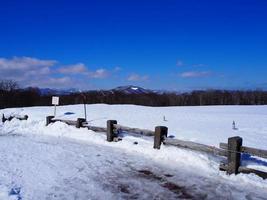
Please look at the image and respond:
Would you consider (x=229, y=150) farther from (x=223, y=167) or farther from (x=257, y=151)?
(x=257, y=151)

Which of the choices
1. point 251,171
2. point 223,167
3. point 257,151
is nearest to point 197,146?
point 223,167

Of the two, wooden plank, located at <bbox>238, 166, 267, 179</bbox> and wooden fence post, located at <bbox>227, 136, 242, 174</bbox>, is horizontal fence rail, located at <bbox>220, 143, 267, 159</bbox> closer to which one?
wooden fence post, located at <bbox>227, 136, 242, 174</bbox>

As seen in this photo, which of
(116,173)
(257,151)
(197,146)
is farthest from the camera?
(197,146)

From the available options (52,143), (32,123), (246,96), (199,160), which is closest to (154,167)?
(199,160)

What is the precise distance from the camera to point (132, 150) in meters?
12.9

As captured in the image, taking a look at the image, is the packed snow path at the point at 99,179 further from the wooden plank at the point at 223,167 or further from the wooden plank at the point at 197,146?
the wooden plank at the point at 197,146

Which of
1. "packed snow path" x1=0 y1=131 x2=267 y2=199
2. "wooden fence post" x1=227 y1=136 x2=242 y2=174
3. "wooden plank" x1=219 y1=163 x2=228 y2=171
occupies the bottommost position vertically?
"packed snow path" x1=0 y1=131 x2=267 y2=199

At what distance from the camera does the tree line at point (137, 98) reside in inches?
2315

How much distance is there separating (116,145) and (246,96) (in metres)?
64.4

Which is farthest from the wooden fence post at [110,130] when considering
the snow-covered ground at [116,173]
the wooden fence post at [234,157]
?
the wooden fence post at [234,157]

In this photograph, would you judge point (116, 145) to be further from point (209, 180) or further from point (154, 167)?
point (209, 180)

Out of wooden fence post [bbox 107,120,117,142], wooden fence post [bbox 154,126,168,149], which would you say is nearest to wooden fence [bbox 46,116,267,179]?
wooden fence post [bbox 154,126,168,149]

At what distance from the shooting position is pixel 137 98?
6712 centimetres

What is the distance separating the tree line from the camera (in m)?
58.8
